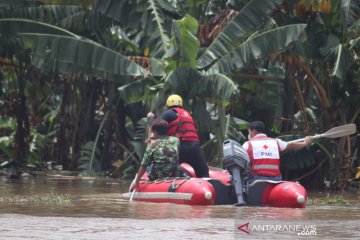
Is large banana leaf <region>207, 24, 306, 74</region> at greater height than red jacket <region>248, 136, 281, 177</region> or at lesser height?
greater

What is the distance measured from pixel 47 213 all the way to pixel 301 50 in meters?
8.95

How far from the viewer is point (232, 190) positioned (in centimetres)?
1459

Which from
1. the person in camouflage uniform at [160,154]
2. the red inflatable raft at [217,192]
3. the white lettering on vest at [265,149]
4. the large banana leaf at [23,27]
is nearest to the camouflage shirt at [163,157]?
the person in camouflage uniform at [160,154]

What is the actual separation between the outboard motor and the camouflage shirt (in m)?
1.02

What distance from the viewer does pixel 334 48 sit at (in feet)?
63.5

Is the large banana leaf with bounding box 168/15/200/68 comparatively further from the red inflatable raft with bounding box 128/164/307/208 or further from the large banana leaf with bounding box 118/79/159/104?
the red inflatable raft with bounding box 128/164/307/208

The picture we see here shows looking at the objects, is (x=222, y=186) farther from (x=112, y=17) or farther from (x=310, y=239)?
(x=112, y=17)

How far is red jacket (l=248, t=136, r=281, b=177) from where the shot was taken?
1441cm

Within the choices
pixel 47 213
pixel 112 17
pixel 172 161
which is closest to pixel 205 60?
pixel 112 17

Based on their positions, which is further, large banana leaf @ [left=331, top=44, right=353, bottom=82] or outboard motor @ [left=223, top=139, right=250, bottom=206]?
large banana leaf @ [left=331, top=44, right=353, bottom=82]

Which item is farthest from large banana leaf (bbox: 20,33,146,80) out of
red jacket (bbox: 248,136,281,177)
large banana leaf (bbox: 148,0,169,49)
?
red jacket (bbox: 248,136,281,177)

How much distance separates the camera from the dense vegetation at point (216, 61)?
64.9 ft

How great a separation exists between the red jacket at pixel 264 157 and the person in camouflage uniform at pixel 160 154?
1.28m

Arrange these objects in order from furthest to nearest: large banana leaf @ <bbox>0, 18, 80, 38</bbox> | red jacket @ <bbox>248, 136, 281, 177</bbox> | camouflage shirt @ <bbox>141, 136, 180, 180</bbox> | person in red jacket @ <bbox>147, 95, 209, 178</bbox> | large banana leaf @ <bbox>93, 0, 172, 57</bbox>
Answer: large banana leaf @ <bbox>0, 18, 80, 38</bbox>
large banana leaf @ <bbox>93, 0, 172, 57</bbox>
person in red jacket @ <bbox>147, 95, 209, 178</bbox>
camouflage shirt @ <bbox>141, 136, 180, 180</bbox>
red jacket @ <bbox>248, 136, 281, 177</bbox>
